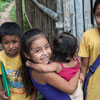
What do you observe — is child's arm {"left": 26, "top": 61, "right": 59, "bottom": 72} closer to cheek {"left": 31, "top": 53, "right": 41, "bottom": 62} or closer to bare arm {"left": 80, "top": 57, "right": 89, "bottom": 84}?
cheek {"left": 31, "top": 53, "right": 41, "bottom": 62}

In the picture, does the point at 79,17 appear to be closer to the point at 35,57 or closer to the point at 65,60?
the point at 65,60

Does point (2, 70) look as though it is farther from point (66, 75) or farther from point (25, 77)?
point (66, 75)

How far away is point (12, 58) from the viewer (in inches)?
80.4

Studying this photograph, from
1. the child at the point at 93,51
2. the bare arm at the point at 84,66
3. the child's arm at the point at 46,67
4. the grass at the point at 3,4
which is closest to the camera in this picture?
the child's arm at the point at 46,67

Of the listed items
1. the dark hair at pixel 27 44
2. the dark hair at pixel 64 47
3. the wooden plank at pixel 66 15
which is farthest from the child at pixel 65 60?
the wooden plank at pixel 66 15

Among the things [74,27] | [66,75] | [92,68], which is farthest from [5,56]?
[74,27]

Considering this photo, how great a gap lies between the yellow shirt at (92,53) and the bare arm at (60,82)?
1.34 ft

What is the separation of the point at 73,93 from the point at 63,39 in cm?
51

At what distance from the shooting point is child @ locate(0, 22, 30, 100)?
6.56 feet

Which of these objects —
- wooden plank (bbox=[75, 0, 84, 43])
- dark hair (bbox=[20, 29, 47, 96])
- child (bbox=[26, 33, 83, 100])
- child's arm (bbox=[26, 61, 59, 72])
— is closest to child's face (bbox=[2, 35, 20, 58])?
dark hair (bbox=[20, 29, 47, 96])

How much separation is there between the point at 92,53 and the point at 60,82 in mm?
620

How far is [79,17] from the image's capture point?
2.82 m

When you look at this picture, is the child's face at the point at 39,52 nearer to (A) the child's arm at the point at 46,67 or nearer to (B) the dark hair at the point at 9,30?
(A) the child's arm at the point at 46,67

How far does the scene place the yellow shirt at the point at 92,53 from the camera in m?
1.96
